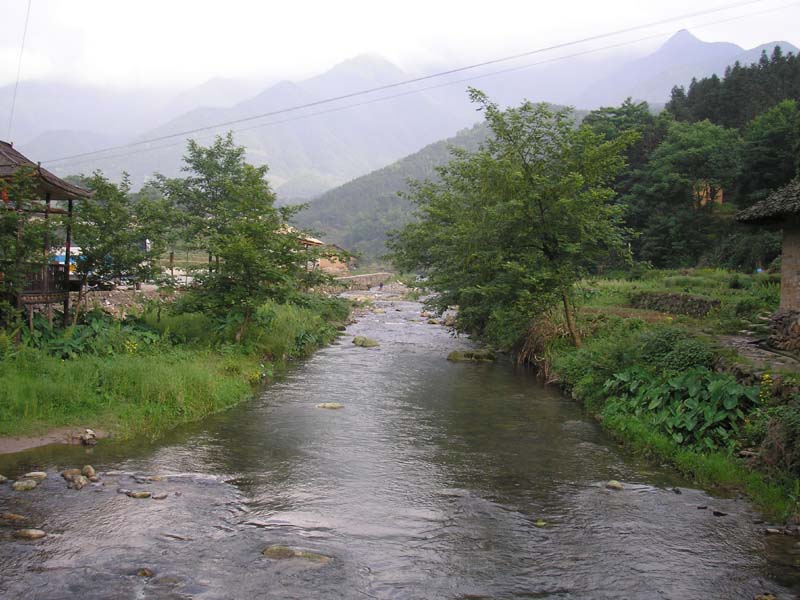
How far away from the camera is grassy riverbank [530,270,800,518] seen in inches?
358

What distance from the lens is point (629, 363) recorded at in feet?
47.5

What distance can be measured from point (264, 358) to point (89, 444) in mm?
8471

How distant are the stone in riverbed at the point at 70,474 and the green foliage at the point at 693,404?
9.94 meters

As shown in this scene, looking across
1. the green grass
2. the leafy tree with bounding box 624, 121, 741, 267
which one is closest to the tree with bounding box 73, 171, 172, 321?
the green grass

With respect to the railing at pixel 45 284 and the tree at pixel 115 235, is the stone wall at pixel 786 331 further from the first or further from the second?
the railing at pixel 45 284

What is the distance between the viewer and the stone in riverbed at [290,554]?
7336mm

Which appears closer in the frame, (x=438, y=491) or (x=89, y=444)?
(x=438, y=491)

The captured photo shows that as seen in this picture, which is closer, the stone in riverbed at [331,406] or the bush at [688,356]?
the bush at [688,356]

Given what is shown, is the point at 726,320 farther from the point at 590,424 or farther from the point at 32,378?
the point at 32,378

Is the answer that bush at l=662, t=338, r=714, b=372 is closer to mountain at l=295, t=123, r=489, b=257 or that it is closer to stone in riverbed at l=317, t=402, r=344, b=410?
stone in riverbed at l=317, t=402, r=344, b=410

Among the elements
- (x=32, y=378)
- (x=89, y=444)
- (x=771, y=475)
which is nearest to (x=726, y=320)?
(x=771, y=475)

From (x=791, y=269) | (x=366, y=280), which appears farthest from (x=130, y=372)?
(x=366, y=280)

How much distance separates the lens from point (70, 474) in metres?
9.73

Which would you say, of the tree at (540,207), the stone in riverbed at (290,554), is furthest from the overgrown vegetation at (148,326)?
the stone in riverbed at (290,554)
